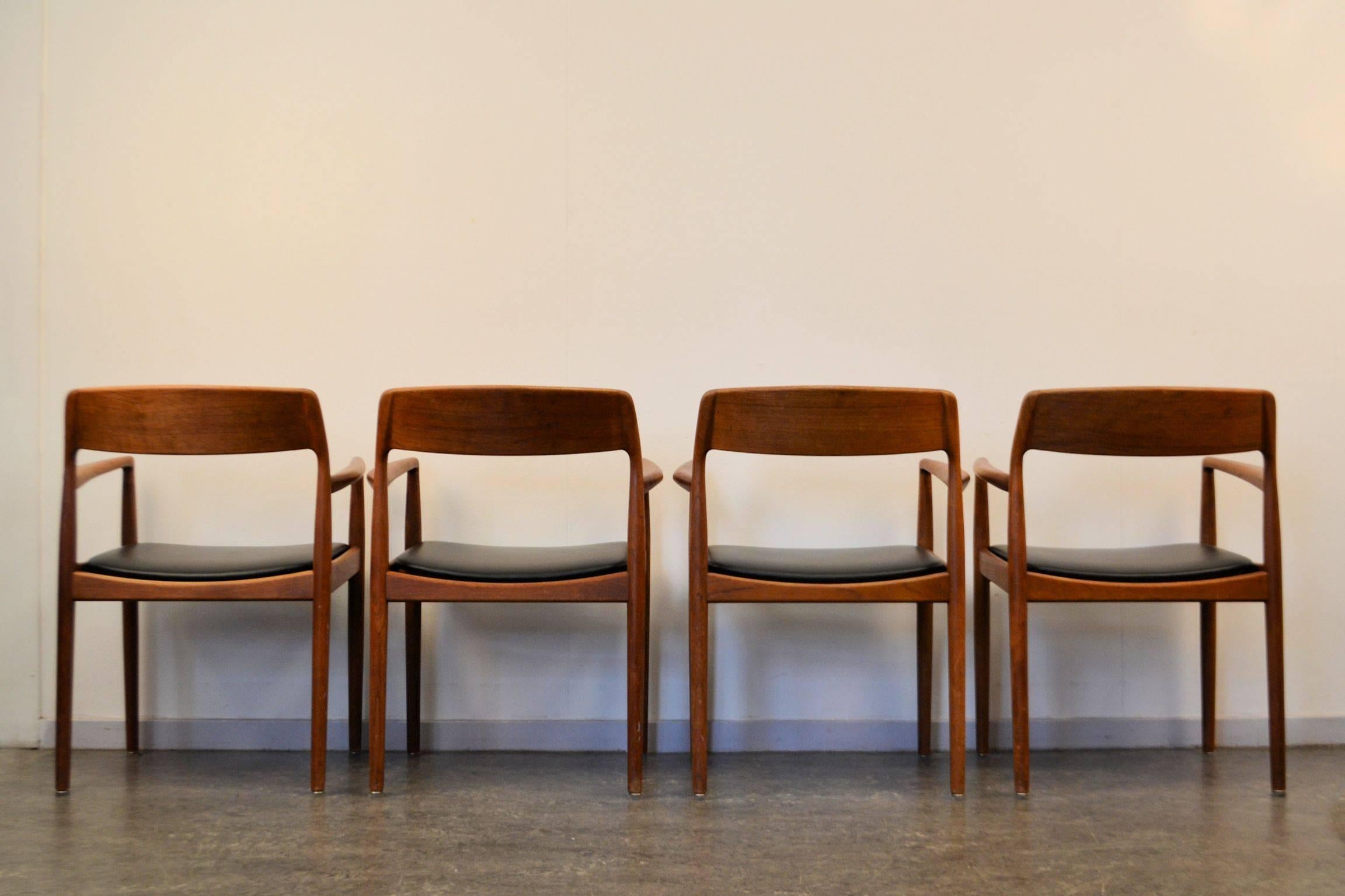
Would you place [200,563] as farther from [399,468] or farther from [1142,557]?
[1142,557]

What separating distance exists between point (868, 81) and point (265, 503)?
2.18 m

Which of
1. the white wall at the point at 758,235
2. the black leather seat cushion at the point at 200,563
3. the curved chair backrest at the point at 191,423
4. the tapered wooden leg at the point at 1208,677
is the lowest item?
the tapered wooden leg at the point at 1208,677

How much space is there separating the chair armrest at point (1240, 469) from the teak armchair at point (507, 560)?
1508mm

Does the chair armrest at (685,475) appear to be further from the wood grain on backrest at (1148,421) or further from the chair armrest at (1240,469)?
the chair armrest at (1240,469)

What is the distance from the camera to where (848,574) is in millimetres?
2229

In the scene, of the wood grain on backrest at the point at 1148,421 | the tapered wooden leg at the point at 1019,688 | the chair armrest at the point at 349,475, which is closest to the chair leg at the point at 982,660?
the tapered wooden leg at the point at 1019,688

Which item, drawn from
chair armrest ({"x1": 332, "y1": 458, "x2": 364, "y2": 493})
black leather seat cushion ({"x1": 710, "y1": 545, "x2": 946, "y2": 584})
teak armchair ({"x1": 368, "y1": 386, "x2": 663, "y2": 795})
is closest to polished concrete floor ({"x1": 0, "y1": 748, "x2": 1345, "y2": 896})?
teak armchair ({"x1": 368, "y1": 386, "x2": 663, "y2": 795})

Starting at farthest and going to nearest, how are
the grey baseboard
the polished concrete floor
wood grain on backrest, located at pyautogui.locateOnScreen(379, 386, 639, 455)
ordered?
1. the grey baseboard
2. wood grain on backrest, located at pyautogui.locateOnScreen(379, 386, 639, 455)
3. the polished concrete floor

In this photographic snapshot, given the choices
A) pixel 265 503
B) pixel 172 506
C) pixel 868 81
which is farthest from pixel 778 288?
pixel 172 506

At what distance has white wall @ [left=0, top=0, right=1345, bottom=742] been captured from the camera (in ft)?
9.26

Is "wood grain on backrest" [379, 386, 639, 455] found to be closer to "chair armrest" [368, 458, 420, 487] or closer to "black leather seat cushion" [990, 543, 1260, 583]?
"chair armrest" [368, 458, 420, 487]

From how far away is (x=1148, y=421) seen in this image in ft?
7.22

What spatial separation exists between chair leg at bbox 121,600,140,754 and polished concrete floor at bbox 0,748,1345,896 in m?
0.07

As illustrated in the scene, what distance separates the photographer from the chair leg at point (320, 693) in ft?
7.46
